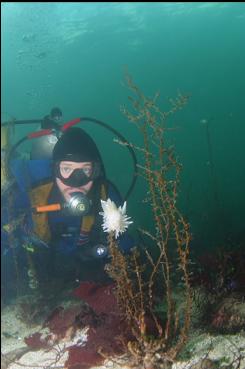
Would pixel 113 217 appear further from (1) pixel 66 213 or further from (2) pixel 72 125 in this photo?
(2) pixel 72 125

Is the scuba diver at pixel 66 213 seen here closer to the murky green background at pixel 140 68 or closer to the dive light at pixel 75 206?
the dive light at pixel 75 206

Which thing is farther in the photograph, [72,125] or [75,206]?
[72,125]

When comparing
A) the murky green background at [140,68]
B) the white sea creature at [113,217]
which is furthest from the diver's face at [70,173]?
the white sea creature at [113,217]

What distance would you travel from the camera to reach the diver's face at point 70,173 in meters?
5.82

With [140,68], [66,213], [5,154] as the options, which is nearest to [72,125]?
[66,213]

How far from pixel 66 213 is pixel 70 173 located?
66 cm

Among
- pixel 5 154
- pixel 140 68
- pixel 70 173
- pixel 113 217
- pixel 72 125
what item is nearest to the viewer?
pixel 113 217

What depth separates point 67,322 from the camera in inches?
175

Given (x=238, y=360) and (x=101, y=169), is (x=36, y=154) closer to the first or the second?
(x=101, y=169)

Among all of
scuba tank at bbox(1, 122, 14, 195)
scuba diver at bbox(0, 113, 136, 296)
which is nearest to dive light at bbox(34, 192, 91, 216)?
scuba diver at bbox(0, 113, 136, 296)

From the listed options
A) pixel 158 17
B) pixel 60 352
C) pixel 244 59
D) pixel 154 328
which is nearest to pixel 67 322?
pixel 60 352

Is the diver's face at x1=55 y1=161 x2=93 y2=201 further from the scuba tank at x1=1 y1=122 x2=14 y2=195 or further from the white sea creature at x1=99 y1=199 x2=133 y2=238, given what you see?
the white sea creature at x1=99 y1=199 x2=133 y2=238

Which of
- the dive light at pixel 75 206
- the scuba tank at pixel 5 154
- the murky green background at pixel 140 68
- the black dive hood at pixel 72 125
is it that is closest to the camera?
the scuba tank at pixel 5 154

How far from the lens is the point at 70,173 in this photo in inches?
229
